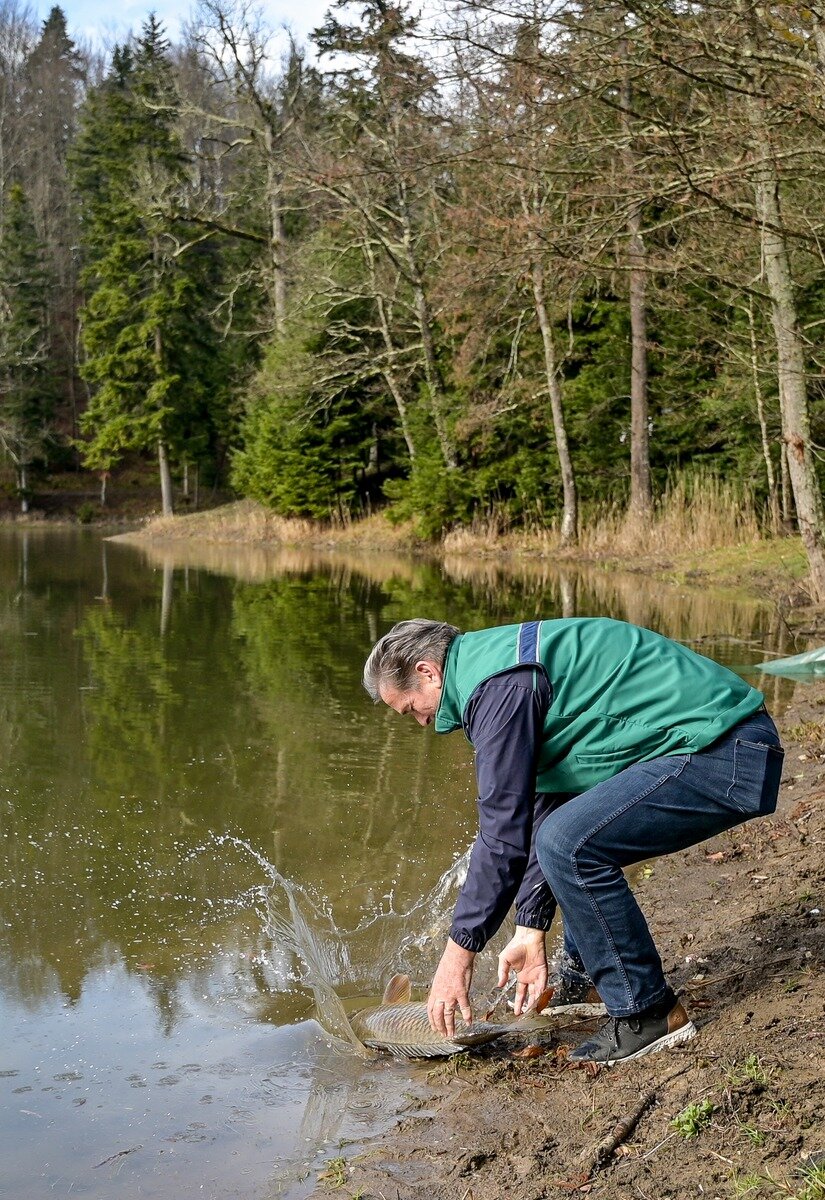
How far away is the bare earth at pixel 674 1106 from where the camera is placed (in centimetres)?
290

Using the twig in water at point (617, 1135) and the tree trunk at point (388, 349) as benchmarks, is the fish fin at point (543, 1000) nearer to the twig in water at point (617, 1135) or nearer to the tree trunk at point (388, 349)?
the twig in water at point (617, 1135)

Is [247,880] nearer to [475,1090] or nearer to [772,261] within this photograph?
[475,1090]

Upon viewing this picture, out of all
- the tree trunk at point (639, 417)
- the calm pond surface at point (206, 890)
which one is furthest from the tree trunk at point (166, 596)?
the tree trunk at point (639, 417)

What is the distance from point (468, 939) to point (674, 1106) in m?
0.69

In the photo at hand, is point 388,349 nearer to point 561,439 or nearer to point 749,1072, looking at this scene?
point 561,439

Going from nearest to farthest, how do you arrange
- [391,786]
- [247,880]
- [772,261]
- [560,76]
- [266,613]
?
[247,880]
[391,786]
[560,76]
[772,261]
[266,613]

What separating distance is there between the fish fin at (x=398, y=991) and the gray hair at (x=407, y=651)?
145 centimetres

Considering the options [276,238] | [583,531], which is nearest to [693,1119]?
[583,531]

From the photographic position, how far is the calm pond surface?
3.68 metres

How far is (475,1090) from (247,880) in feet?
8.57

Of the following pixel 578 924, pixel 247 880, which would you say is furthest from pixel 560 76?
pixel 578 924

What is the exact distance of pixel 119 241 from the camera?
4300 centimetres

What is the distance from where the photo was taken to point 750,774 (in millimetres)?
3471

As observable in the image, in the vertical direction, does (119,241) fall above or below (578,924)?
above
